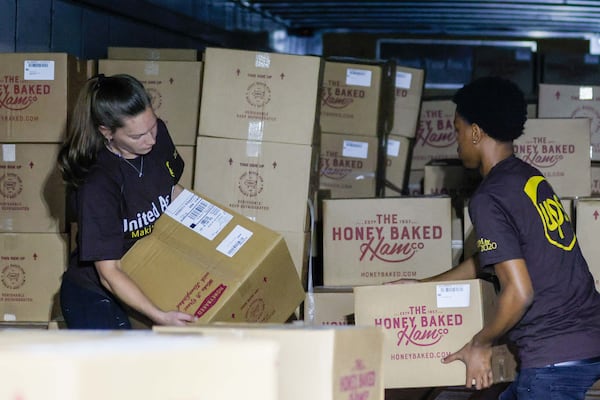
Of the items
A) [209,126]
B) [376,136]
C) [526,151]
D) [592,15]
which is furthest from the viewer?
[592,15]

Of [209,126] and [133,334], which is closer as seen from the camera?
[133,334]

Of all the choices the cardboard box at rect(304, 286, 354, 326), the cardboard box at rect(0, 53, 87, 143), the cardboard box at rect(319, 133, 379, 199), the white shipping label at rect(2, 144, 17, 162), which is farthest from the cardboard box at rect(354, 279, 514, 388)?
the cardboard box at rect(319, 133, 379, 199)

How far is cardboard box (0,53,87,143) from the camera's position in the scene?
352cm

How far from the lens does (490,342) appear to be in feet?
8.18

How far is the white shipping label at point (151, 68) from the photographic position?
3.67 metres

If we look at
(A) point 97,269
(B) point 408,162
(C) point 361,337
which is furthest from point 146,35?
(C) point 361,337

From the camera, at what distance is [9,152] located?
3.57 metres

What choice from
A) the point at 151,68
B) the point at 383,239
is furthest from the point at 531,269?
the point at 151,68

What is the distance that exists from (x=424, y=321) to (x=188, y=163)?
4.33 ft

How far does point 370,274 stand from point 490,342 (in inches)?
38.3

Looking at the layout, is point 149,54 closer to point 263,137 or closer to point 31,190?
point 31,190

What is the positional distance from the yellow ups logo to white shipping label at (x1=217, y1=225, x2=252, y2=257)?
0.82 m

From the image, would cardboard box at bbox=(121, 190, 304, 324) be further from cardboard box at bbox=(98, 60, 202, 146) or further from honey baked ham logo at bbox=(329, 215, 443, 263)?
cardboard box at bbox=(98, 60, 202, 146)

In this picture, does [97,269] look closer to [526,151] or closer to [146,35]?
[526,151]
